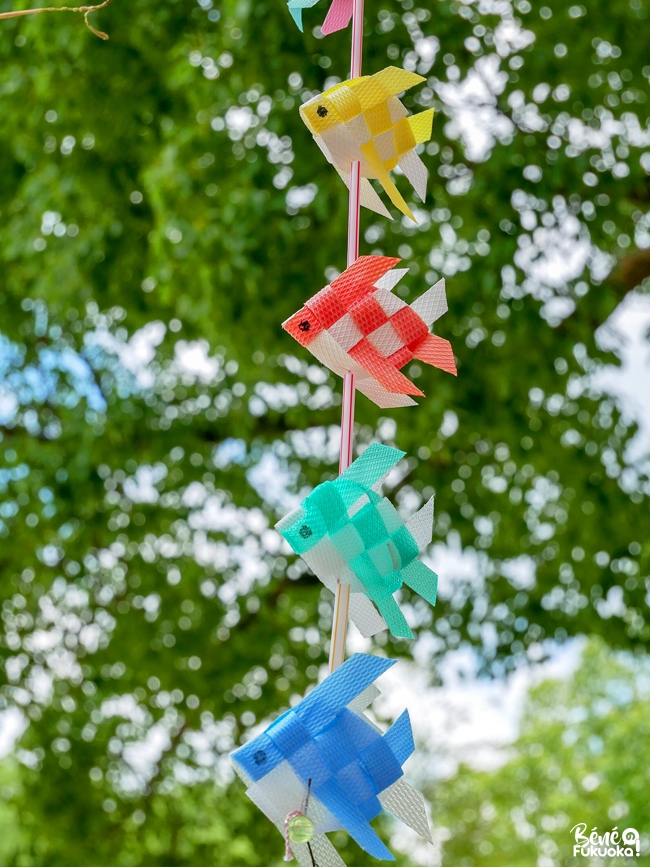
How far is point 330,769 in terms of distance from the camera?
0.48 meters

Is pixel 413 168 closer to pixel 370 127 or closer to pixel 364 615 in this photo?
pixel 370 127

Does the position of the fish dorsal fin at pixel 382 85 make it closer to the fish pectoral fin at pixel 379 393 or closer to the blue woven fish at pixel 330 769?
the fish pectoral fin at pixel 379 393

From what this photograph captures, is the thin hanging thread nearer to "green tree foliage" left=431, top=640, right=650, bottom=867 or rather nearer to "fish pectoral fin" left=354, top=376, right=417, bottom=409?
"fish pectoral fin" left=354, top=376, right=417, bottom=409

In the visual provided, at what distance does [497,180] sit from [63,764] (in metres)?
2.46

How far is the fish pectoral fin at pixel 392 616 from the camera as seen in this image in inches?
20.6

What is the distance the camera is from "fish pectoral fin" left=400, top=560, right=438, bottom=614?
54cm

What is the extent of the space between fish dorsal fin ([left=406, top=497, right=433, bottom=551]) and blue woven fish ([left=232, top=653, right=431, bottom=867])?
82mm

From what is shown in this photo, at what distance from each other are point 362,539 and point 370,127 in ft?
0.84

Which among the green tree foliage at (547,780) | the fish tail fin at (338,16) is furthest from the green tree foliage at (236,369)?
the green tree foliage at (547,780)

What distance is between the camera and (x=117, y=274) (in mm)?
2588

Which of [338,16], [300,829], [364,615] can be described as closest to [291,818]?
[300,829]

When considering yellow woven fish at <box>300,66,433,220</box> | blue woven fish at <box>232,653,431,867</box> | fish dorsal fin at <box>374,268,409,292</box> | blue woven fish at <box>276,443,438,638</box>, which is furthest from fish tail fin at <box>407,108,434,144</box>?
blue woven fish at <box>232,653,431,867</box>

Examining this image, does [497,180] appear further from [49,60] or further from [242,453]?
[242,453]

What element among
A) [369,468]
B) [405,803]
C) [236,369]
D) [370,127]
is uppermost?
[370,127]
